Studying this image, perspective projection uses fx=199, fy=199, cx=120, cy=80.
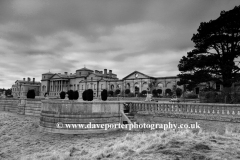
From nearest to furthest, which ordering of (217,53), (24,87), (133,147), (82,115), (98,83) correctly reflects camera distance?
(133,147) < (82,115) < (217,53) < (98,83) < (24,87)

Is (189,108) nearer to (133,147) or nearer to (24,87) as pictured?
(133,147)

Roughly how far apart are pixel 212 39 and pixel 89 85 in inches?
2323

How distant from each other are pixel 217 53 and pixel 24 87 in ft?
329

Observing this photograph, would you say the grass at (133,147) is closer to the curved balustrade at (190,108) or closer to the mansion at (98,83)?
the curved balustrade at (190,108)

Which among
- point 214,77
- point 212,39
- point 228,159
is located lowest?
point 228,159

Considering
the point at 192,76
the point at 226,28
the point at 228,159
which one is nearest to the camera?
the point at 228,159

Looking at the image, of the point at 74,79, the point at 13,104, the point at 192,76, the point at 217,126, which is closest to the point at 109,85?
the point at 74,79

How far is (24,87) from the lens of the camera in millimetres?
102562

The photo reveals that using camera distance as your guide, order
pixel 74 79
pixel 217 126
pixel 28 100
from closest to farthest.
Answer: pixel 217 126, pixel 28 100, pixel 74 79

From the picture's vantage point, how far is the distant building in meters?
102

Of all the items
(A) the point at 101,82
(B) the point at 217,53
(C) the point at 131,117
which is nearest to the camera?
(C) the point at 131,117

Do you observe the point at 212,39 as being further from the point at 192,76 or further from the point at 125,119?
the point at 125,119

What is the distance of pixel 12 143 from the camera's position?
48.2ft

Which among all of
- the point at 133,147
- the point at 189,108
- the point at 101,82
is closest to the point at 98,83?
the point at 101,82
